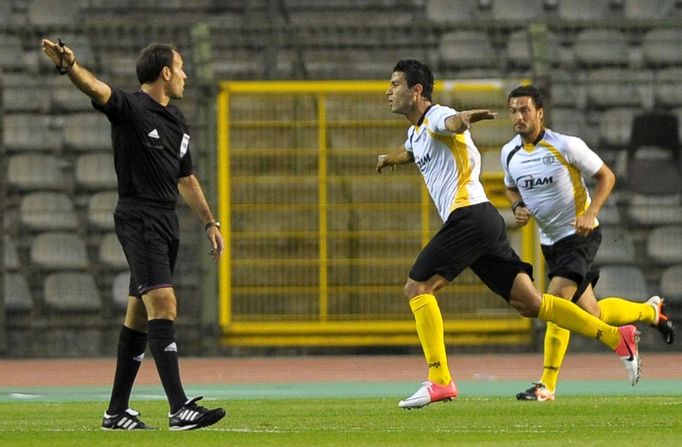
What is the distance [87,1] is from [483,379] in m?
8.35

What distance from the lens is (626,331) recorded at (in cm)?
1086

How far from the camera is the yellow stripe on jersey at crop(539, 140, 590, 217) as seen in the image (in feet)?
36.4

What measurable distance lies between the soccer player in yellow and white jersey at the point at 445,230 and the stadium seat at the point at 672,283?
7346 millimetres

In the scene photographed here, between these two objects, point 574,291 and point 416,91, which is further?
point 574,291

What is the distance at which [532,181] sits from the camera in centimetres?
1118

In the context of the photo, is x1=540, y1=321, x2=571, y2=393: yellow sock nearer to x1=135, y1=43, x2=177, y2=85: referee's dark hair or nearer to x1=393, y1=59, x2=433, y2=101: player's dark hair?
x1=393, y1=59, x2=433, y2=101: player's dark hair

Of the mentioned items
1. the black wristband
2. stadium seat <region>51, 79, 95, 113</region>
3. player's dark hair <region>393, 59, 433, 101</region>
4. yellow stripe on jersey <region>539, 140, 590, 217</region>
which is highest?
stadium seat <region>51, 79, 95, 113</region>

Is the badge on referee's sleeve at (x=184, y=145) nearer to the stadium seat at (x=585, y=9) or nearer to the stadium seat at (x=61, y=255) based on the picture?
the stadium seat at (x=61, y=255)

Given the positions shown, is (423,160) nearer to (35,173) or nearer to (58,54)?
(58,54)

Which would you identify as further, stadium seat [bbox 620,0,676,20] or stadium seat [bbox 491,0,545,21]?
stadium seat [bbox 491,0,545,21]

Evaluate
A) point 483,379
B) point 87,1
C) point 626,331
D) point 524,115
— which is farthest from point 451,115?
point 87,1

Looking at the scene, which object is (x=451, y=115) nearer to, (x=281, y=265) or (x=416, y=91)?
(x=416, y=91)

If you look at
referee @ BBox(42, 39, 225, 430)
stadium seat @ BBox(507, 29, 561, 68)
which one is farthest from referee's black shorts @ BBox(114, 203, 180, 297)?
Result: stadium seat @ BBox(507, 29, 561, 68)

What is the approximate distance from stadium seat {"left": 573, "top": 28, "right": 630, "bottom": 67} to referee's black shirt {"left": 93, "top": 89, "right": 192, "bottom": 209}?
994cm
